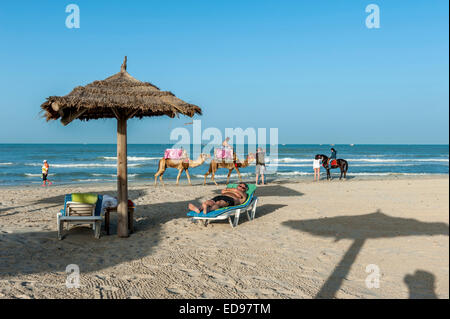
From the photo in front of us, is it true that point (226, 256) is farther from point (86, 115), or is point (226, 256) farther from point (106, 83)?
point (86, 115)

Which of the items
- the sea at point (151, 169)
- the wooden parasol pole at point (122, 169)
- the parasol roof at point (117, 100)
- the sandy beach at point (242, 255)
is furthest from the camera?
the sea at point (151, 169)

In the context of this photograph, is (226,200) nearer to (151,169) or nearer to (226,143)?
(226,143)

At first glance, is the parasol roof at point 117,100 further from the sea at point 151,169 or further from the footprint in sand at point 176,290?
the sea at point 151,169

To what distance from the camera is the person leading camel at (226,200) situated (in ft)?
26.5

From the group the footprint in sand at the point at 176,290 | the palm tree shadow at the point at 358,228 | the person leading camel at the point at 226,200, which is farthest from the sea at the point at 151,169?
the person leading camel at the point at 226,200

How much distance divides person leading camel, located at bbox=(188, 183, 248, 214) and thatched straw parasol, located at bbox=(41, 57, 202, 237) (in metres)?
1.60

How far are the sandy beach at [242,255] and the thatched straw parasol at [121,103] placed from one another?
1282 mm

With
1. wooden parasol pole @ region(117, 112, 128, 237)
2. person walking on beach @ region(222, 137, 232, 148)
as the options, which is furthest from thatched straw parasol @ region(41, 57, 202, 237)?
person walking on beach @ region(222, 137, 232, 148)

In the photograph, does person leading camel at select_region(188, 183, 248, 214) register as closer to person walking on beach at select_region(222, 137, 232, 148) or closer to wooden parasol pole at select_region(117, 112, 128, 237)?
wooden parasol pole at select_region(117, 112, 128, 237)
